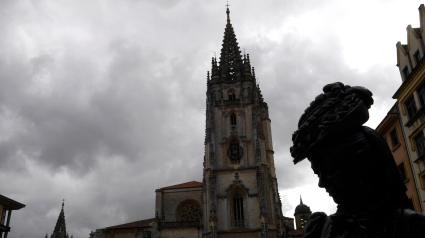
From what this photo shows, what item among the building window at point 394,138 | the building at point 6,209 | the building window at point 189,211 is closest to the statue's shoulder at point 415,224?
the building window at point 394,138

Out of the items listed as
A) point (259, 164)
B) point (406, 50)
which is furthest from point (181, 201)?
point (406, 50)

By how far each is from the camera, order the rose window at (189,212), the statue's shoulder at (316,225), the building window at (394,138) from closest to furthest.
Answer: the statue's shoulder at (316,225) < the building window at (394,138) < the rose window at (189,212)

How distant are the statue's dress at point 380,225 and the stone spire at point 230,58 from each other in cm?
4227

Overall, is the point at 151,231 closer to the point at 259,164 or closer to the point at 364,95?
the point at 259,164

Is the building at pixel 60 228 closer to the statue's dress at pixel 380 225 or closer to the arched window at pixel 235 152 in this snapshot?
the arched window at pixel 235 152

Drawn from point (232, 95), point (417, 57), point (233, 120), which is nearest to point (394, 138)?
point (417, 57)

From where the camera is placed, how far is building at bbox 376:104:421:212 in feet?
60.8

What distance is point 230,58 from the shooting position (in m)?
49.5

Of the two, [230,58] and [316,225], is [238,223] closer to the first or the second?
[230,58]

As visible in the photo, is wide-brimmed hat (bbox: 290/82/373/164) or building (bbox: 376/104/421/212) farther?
building (bbox: 376/104/421/212)

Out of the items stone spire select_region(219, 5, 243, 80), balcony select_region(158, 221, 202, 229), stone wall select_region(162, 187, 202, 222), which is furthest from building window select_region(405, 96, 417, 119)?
stone wall select_region(162, 187, 202, 222)

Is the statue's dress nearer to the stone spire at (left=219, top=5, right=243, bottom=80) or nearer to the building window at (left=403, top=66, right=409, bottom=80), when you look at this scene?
the building window at (left=403, top=66, right=409, bottom=80)

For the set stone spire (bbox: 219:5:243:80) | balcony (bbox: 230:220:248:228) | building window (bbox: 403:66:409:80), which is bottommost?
balcony (bbox: 230:220:248:228)

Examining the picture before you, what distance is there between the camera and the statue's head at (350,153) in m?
2.02
